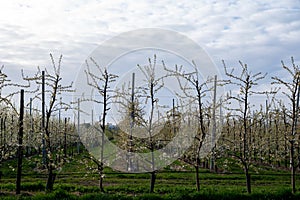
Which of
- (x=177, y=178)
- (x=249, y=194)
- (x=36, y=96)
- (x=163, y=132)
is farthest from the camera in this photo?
(x=177, y=178)

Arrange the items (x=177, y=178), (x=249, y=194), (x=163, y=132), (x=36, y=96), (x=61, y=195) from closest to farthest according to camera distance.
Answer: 1. (x=61, y=195)
2. (x=249, y=194)
3. (x=36, y=96)
4. (x=163, y=132)
5. (x=177, y=178)

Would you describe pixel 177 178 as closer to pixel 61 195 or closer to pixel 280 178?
pixel 280 178

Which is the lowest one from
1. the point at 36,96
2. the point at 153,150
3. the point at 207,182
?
the point at 207,182

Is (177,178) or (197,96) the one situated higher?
(197,96)

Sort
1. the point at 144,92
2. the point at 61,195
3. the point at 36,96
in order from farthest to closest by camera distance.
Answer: the point at 144,92, the point at 36,96, the point at 61,195

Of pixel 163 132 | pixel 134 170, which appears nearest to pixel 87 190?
pixel 163 132

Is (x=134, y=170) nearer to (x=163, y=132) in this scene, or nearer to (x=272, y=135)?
(x=163, y=132)

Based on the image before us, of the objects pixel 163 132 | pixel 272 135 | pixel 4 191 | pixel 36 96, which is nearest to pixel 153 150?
pixel 163 132

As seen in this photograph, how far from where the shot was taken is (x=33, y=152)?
31.5 m

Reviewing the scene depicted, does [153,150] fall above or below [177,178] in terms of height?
above

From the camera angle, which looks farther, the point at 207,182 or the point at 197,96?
the point at 207,182

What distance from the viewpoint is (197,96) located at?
1122cm

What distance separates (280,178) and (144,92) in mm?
8488

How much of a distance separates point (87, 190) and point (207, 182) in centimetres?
547
